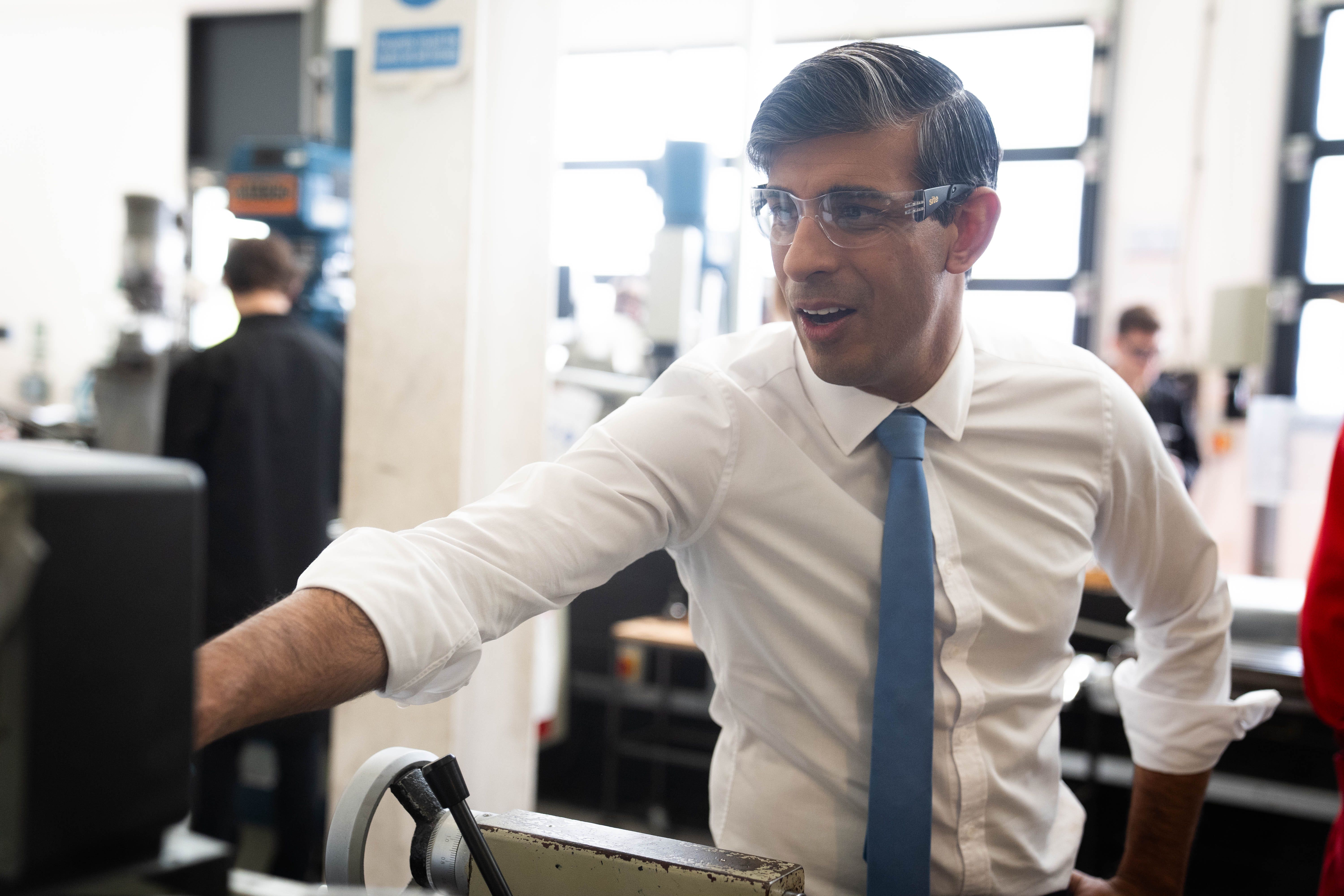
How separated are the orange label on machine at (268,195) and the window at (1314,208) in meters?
4.68

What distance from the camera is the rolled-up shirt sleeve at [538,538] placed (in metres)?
0.85

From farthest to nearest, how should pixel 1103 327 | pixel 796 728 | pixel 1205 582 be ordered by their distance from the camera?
pixel 1103 327, pixel 1205 582, pixel 796 728

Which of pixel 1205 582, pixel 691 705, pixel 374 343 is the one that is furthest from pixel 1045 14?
pixel 1205 582

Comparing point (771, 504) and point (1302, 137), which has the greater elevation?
point (1302, 137)

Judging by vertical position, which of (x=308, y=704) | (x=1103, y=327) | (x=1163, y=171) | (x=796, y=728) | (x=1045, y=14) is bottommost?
(x=796, y=728)

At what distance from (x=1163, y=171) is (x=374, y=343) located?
4.59m

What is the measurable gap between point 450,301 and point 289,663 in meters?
1.50

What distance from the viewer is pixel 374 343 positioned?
7.36 ft

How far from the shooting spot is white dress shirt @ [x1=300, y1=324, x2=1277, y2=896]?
3.60 feet

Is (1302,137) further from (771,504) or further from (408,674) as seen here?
(408,674)

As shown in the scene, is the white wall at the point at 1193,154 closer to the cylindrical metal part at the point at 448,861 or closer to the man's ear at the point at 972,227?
the man's ear at the point at 972,227

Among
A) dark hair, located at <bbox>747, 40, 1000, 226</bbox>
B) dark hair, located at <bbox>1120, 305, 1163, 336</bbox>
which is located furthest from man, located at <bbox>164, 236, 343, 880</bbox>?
dark hair, located at <bbox>1120, 305, 1163, 336</bbox>

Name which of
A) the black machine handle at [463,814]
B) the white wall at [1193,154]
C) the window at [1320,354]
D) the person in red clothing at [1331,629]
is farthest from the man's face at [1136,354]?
the black machine handle at [463,814]

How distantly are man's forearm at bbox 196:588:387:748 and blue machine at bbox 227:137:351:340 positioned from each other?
99.0 inches
